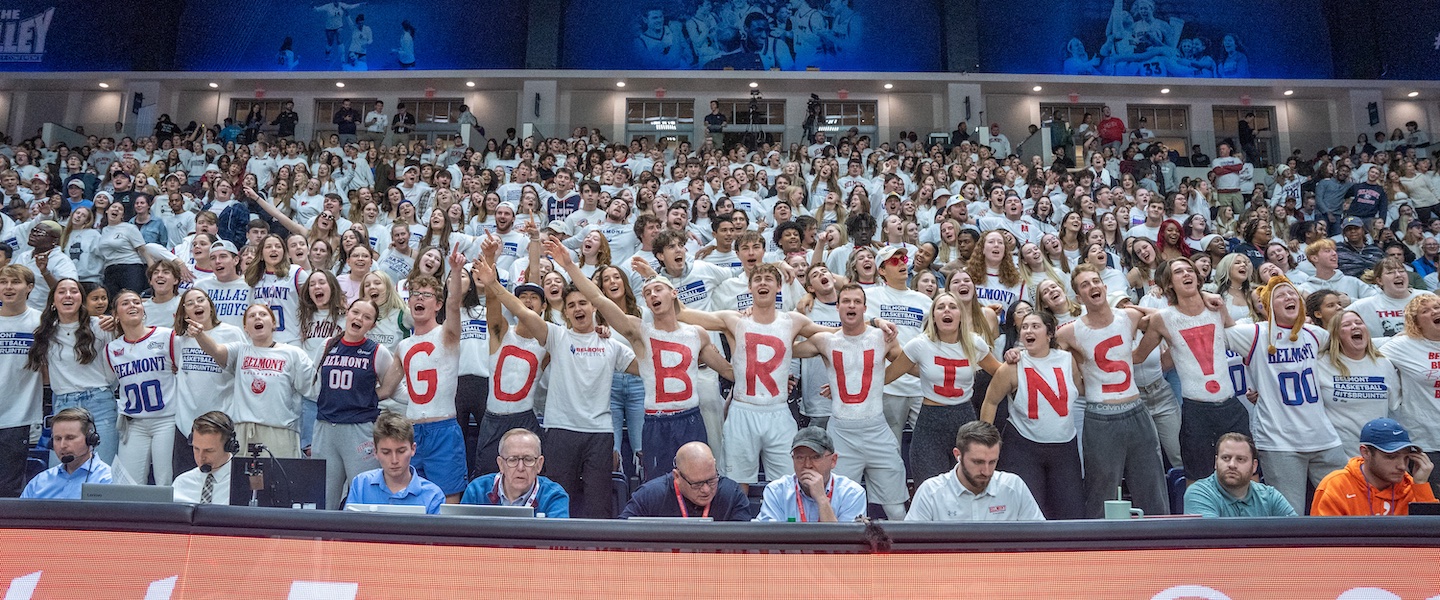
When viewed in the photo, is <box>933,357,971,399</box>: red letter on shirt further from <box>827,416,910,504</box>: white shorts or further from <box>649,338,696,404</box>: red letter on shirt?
<box>649,338,696,404</box>: red letter on shirt

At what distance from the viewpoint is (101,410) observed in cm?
641

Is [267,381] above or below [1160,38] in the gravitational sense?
below

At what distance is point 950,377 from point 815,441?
1590mm

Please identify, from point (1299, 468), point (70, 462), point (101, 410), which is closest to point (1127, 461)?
point (1299, 468)

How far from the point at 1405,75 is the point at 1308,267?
51.3 ft

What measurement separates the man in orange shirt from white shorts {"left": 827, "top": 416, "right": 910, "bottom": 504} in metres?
2.20

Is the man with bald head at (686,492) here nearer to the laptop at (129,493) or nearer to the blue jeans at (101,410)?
the laptop at (129,493)

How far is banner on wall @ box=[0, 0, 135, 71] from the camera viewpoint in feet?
72.6

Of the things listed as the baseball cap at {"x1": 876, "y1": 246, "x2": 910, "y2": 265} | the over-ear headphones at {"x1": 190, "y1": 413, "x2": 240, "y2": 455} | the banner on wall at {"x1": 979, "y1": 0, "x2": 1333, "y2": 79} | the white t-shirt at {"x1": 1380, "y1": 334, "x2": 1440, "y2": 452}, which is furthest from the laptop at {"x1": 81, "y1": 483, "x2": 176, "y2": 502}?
the banner on wall at {"x1": 979, "y1": 0, "x2": 1333, "y2": 79}

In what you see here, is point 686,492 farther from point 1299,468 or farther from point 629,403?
point 1299,468

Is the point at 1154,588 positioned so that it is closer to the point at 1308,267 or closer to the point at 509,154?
the point at 1308,267

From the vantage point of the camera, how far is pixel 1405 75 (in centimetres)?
2139

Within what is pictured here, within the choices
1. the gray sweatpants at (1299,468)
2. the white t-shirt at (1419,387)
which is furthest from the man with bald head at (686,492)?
the white t-shirt at (1419,387)

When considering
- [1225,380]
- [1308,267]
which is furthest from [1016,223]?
[1225,380]
